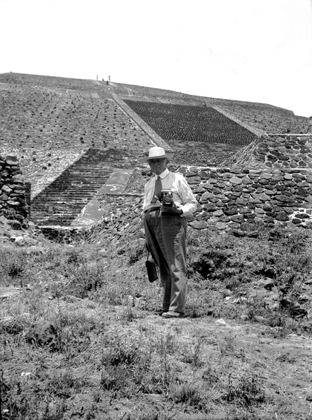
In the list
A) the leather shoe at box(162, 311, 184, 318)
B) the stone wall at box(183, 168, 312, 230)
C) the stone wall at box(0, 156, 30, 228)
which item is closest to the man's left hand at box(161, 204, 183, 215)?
the leather shoe at box(162, 311, 184, 318)

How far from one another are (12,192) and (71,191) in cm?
640

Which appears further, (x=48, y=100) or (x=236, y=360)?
(x=48, y=100)

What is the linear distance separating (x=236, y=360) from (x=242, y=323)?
1.38 m

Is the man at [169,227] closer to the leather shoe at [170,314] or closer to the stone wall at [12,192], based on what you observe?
the leather shoe at [170,314]

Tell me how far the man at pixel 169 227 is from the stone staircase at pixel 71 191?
877 centimetres

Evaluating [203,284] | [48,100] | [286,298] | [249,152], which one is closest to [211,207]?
[203,284]

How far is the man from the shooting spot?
520 cm

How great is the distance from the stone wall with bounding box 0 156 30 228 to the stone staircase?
2.59 meters

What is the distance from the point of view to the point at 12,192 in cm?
1127

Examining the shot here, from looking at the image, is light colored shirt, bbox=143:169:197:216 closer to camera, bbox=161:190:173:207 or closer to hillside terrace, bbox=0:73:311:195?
camera, bbox=161:190:173:207

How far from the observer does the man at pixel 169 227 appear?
520 cm

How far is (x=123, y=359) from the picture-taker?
12.0 feet

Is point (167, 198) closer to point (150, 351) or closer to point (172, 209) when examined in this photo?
point (172, 209)

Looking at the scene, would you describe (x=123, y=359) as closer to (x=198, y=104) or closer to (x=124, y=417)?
(x=124, y=417)
